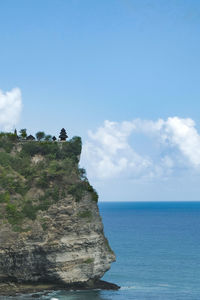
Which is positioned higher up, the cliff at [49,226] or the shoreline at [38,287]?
the cliff at [49,226]

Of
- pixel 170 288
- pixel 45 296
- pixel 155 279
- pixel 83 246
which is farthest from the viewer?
pixel 155 279

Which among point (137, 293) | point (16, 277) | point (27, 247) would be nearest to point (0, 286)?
point (16, 277)

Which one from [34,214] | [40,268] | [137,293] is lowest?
[137,293]

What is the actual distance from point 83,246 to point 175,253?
98.8ft

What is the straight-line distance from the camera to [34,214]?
44.7 meters

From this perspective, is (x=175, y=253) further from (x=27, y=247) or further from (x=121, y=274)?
(x=27, y=247)

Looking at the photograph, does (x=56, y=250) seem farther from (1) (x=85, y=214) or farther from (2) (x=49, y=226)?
(1) (x=85, y=214)

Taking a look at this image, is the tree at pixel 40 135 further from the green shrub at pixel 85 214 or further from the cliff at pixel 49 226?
the green shrub at pixel 85 214

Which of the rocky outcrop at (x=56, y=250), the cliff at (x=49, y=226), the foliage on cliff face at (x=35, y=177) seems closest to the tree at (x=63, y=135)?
the foliage on cliff face at (x=35, y=177)

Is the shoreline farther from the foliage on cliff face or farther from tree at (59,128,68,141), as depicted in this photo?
tree at (59,128,68,141)

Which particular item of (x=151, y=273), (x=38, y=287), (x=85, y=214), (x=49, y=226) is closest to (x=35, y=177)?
(x=49, y=226)

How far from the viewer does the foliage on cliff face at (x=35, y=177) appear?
45.2 meters

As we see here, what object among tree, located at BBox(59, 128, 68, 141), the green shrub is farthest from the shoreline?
tree, located at BBox(59, 128, 68, 141)

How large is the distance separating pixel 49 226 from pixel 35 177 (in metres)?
7.01
